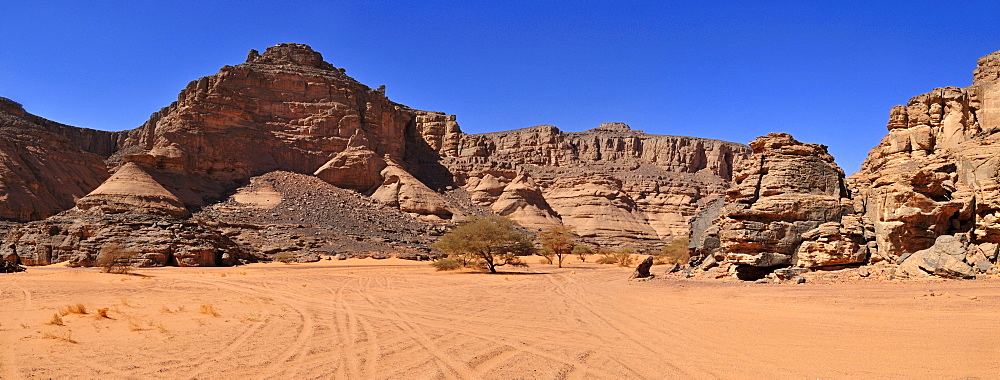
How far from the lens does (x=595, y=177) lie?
7450 centimetres

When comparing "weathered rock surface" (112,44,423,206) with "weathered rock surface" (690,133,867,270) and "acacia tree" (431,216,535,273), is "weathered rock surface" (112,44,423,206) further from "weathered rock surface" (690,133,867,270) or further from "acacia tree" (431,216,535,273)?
"weathered rock surface" (690,133,867,270)

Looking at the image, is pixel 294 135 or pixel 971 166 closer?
pixel 971 166

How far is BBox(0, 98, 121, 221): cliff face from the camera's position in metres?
54.1

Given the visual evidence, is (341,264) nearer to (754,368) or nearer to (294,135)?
(754,368)

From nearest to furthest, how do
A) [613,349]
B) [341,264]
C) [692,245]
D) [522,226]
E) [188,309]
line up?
[613,349] → [188,309] → [692,245] → [341,264] → [522,226]

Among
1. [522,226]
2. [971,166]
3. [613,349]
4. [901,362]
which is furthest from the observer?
[522,226]

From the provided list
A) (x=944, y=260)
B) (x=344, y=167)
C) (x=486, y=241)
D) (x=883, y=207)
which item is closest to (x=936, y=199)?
(x=883, y=207)

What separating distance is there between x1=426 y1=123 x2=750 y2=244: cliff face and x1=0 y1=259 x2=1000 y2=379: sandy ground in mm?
50453

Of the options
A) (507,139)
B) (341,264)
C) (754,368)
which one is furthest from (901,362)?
(507,139)

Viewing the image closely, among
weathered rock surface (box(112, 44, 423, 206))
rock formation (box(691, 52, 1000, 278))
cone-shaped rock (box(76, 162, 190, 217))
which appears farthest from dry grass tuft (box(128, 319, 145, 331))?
weathered rock surface (box(112, 44, 423, 206))

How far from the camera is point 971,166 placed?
16688 millimetres

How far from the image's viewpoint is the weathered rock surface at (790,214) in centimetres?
1675

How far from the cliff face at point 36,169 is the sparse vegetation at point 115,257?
3081 centimetres

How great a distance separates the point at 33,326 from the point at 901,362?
11698mm
